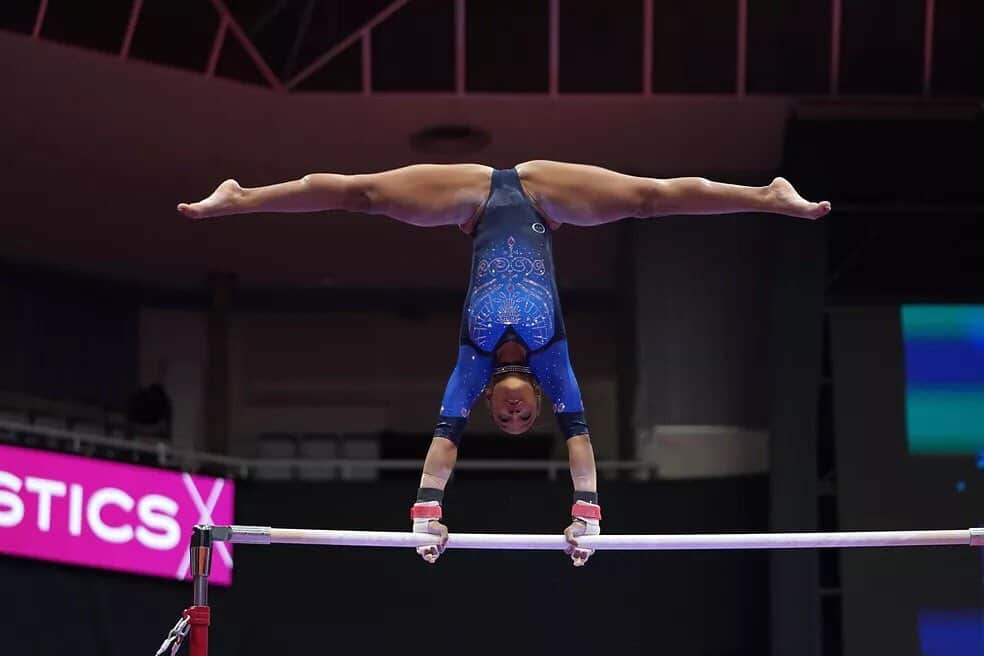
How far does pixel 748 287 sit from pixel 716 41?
2.60 m

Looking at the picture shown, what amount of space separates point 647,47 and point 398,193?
530cm

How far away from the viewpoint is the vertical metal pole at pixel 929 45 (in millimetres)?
10711

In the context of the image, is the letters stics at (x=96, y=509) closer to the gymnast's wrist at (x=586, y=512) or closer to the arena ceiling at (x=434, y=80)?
the arena ceiling at (x=434, y=80)

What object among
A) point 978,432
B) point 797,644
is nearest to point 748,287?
point 978,432

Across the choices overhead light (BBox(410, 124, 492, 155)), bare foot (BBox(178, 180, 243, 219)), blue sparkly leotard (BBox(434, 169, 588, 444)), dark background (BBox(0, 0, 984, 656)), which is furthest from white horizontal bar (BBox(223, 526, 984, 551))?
overhead light (BBox(410, 124, 492, 155))

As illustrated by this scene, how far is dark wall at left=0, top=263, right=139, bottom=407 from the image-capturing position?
14867mm

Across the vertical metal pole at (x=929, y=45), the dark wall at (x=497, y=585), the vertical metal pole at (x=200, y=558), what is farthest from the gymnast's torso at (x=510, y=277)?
the vertical metal pole at (x=929, y=45)

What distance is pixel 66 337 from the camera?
15539mm

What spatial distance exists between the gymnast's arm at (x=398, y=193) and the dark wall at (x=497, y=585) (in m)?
5.43

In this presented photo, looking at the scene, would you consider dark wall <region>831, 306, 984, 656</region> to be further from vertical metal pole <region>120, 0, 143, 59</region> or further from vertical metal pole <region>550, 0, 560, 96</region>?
vertical metal pole <region>120, 0, 143, 59</region>

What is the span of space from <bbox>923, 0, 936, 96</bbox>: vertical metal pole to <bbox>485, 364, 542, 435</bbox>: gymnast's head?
21.3 feet

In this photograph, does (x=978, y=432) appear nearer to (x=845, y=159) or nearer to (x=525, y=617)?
(x=845, y=159)

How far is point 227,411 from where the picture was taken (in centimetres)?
1527

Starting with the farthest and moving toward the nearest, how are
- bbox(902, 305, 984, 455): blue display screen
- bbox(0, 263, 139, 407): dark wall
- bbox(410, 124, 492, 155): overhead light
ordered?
bbox(0, 263, 139, 407): dark wall
bbox(410, 124, 492, 155): overhead light
bbox(902, 305, 984, 455): blue display screen
